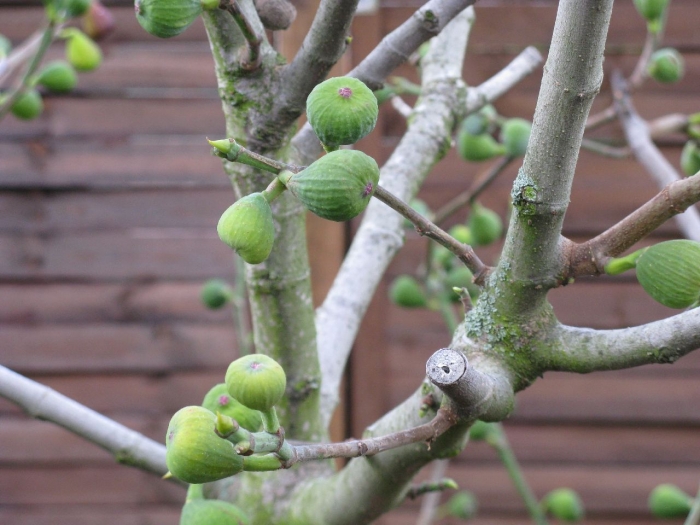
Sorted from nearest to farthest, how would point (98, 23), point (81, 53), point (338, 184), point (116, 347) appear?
point (338, 184) → point (81, 53) → point (98, 23) → point (116, 347)

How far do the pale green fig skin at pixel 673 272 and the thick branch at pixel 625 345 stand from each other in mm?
12

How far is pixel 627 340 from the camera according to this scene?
0.40 meters

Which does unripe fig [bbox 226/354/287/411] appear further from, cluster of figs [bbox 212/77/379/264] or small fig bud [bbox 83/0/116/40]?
small fig bud [bbox 83/0/116/40]

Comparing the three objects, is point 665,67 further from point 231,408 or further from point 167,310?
point 167,310

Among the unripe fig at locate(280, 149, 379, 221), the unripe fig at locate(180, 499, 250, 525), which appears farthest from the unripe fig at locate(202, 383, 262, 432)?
the unripe fig at locate(280, 149, 379, 221)

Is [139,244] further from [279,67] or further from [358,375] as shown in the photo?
[279,67]

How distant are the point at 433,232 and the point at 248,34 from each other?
0.61 ft

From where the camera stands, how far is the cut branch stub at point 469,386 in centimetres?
37

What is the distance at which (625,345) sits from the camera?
402 millimetres

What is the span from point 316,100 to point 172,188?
4.73ft

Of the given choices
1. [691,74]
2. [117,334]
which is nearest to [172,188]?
[117,334]

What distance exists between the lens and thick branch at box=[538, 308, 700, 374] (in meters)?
0.38

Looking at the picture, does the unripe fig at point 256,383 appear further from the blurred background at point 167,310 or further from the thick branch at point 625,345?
the blurred background at point 167,310

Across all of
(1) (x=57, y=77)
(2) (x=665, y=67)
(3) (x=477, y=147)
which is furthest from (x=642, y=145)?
(1) (x=57, y=77)
